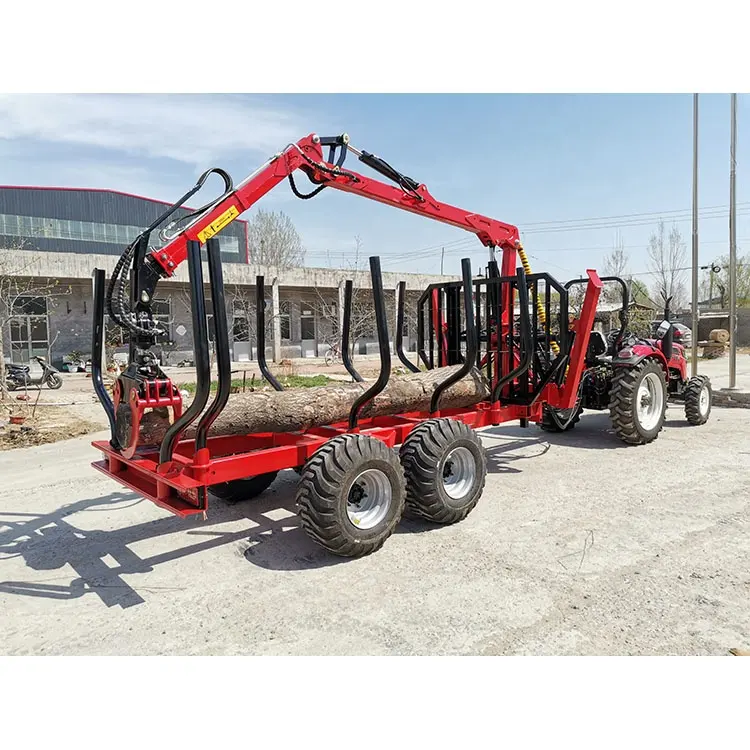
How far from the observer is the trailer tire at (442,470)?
479cm

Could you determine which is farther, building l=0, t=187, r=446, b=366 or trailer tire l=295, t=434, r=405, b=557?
building l=0, t=187, r=446, b=366

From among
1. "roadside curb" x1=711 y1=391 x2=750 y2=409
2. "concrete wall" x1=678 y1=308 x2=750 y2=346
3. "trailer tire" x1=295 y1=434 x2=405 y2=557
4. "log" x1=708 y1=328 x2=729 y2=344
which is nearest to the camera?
"trailer tire" x1=295 y1=434 x2=405 y2=557

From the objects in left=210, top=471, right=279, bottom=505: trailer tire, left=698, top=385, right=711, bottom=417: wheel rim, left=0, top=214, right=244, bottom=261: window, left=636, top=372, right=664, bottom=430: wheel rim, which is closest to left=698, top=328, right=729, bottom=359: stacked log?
left=698, top=385, right=711, bottom=417: wheel rim

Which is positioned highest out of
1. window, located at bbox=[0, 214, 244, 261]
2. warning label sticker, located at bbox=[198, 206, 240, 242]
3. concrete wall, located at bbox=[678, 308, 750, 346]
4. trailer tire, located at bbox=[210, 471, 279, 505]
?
window, located at bbox=[0, 214, 244, 261]

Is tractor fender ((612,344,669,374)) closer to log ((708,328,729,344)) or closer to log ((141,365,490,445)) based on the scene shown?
log ((141,365,490,445))

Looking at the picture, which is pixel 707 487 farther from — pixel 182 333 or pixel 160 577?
pixel 182 333

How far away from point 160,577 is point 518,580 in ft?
7.91

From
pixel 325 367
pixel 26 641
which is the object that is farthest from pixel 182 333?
pixel 26 641

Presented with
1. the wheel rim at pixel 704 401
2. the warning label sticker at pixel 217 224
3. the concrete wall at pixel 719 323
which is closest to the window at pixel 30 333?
the warning label sticker at pixel 217 224

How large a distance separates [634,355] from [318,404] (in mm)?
4949

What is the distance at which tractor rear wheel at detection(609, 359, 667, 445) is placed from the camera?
7730 millimetres

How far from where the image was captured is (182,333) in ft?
76.1

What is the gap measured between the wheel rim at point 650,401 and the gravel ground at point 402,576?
6.13 feet

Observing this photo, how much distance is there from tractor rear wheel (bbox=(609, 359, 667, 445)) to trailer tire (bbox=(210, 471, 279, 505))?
4.66 meters
